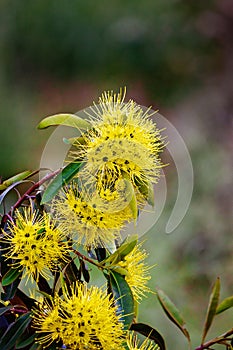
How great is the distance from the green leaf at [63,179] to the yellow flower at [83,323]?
0.08 m

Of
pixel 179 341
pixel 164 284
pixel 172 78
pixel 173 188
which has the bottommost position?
pixel 179 341

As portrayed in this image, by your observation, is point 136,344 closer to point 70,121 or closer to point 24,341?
point 24,341

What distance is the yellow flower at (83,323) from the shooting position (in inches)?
20.1

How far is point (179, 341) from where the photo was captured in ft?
4.65

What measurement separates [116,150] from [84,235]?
0.26ft

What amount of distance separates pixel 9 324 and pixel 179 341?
0.91m

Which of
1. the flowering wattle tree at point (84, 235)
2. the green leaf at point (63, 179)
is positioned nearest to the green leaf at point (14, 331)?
the flowering wattle tree at point (84, 235)

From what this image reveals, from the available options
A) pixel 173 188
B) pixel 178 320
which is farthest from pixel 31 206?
pixel 173 188

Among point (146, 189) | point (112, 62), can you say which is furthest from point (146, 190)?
point (112, 62)

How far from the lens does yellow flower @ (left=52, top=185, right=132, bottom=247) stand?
1.75ft

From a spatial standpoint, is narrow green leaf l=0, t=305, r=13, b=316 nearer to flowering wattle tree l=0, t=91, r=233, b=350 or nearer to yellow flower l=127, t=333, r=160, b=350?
flowering wattle tree l=0, t=91, r=233, b=350

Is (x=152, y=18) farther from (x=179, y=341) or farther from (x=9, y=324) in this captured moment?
(x=9, y=324)

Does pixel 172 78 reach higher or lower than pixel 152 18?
lower

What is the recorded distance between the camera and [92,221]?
1.76ft
